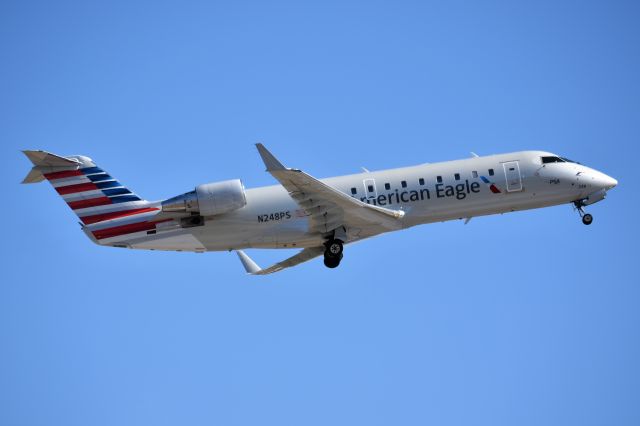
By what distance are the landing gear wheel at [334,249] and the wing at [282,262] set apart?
260cm

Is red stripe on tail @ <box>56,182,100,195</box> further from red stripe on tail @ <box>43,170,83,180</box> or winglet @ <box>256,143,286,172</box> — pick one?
winglet @ <box>256,143,286,172</box>

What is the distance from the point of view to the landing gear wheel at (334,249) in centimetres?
3800

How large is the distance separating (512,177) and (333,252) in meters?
6.86

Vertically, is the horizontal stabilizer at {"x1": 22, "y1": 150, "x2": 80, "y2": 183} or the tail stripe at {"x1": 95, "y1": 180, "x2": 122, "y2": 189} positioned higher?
the horizontal stabilizer at {"x1": 22, "y1": 150, "x2": 80, "y2": 183}

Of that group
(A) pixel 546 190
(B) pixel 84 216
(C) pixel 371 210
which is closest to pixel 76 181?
(B) pixel 84 216

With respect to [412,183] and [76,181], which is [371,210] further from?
[76,181]

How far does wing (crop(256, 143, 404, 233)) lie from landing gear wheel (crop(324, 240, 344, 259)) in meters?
0.47

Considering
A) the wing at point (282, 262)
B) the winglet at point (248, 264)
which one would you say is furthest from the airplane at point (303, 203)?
the winglet at point (248, 264)

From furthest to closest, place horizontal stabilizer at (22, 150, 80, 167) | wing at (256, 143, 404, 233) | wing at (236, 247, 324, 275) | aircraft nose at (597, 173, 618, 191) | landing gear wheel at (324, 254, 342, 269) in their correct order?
wing at (236, 247, 324, 275) → aircraft nose at (597, 173, 618, 191) → landing gear wheel at (324, 254, 342, 269) → horizontal stabilizer at (22, 150, 80, 167) → wing at (256, 143, 404, 233)

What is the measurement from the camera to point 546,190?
38688 millimetres

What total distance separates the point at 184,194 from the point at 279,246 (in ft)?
12.9

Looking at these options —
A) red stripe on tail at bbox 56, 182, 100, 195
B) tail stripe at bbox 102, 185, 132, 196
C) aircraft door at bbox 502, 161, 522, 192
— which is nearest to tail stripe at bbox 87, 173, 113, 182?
red stripe on tail at bbox 56, 182, 100, 195

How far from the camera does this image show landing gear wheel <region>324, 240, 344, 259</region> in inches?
1496

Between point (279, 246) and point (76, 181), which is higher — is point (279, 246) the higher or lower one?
the lower one
